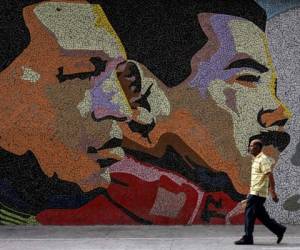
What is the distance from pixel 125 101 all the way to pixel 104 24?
1431 millimetres

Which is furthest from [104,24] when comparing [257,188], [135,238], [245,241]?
[245,241]

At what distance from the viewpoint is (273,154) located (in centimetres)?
1255

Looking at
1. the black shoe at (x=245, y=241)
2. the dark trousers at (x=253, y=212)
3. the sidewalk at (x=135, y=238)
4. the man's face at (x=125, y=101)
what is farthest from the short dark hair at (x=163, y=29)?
the black shoe at (x=245, y=241)

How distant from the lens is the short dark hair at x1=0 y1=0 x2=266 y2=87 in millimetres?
12594

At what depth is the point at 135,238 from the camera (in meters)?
11.3

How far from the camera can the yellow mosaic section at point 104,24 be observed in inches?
499

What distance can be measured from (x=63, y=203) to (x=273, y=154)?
3.85 meters

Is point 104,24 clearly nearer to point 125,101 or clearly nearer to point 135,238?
point 125,101

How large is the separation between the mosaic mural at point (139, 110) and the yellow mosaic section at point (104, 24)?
0.02 meters

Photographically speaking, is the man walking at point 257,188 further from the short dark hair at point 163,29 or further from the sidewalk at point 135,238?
the short dark hair at point 163,29

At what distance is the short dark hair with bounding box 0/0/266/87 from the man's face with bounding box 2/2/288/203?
13 centimetres

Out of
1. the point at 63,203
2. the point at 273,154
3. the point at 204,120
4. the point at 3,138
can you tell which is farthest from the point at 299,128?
the point at 3,138

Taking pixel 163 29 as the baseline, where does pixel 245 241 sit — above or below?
below

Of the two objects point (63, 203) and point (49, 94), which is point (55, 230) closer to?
point (63, 203)
